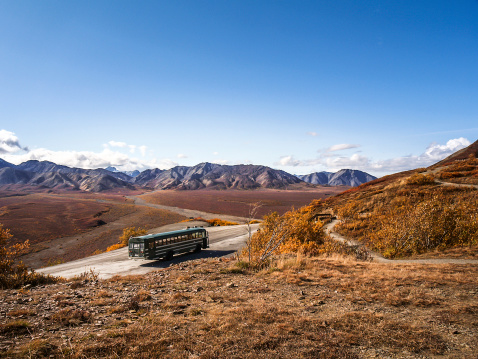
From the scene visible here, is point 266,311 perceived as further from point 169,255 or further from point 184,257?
point 184,257

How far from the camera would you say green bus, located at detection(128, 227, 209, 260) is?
2084cm

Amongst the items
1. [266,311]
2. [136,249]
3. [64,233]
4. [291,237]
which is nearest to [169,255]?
[136,249]

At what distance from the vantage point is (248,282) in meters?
11.0

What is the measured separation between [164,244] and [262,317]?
1712cm

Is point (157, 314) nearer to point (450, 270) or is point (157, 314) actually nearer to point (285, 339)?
point (285, 339)

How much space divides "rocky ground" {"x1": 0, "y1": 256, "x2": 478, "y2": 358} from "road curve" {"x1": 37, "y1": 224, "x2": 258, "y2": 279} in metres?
7.94

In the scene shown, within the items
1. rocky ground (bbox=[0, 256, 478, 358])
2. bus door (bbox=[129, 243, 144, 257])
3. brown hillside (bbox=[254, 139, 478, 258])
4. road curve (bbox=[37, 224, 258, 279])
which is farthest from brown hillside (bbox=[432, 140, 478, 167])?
bus door (bbox=[129, 243, 144, 257])

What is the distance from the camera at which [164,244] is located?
22047mm

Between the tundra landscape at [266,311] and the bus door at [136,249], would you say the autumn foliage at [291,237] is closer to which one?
the tundra landscape at [266,311]

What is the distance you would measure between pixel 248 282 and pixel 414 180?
104 feet

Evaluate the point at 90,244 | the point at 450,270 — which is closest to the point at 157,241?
the point at 450,270

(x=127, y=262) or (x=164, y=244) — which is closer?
(x=164, y=244)

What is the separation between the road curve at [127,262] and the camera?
1919cm

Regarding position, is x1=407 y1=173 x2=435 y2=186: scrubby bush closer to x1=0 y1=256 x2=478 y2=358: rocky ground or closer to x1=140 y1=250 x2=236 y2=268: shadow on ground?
x1=0 y1=256 x2=478 y2=358: rocky ground
